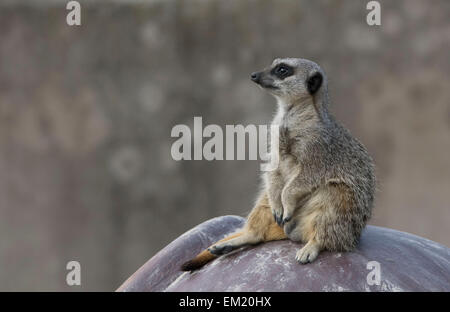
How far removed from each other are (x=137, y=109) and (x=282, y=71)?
450 cm

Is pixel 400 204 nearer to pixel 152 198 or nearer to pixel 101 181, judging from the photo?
pixel 152 198

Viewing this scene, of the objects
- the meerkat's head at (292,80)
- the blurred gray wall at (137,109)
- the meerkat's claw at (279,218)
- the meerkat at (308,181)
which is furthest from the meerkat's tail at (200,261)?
the blurred gray wall at (137,109)

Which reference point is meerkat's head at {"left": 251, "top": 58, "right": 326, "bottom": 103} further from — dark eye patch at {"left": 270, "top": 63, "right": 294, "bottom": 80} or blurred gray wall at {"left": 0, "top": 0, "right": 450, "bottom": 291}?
blurred gray wall at {"left": 0, "top": 0, "right": 450, "bottom": 291}

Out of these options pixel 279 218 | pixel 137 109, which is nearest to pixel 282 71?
pixel 279 218

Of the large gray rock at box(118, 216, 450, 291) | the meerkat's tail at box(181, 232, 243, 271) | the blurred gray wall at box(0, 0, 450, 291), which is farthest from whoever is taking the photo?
the blurred gray wall at box(0, 0, 450, 291)

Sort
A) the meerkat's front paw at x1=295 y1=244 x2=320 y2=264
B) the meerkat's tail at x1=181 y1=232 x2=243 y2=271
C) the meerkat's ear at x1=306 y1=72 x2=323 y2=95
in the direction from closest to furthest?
the meerkat's front paw at x1=295 y1=244 x2=320 y2=264 < the meerkat's tail at x1=181 y1=232 x2=243 y2=271 < the meerkat's ear at x1=306 y1=72 x2=323 y2=95

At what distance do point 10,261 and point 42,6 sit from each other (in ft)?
8.34

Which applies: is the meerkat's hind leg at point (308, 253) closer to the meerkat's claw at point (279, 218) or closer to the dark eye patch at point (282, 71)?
the meerkat's claw at point (279, 218)

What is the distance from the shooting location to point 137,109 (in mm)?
7387

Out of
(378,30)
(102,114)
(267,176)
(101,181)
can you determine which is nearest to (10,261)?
(101,181)

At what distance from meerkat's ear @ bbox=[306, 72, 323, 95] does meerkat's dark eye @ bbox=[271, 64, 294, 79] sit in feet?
0.28

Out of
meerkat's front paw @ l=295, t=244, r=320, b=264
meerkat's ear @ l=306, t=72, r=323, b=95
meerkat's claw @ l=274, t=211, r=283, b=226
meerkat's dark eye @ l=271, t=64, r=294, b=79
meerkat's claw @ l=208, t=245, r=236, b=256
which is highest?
meerkat's dark eye @ l=271, t=64, r=294, b=79

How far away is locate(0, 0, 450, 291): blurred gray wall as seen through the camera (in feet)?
23.4

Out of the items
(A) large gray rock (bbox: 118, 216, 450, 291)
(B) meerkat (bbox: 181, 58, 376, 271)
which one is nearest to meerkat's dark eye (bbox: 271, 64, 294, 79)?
(B) meerkat (bbox: 181, 58, 376, 271)
